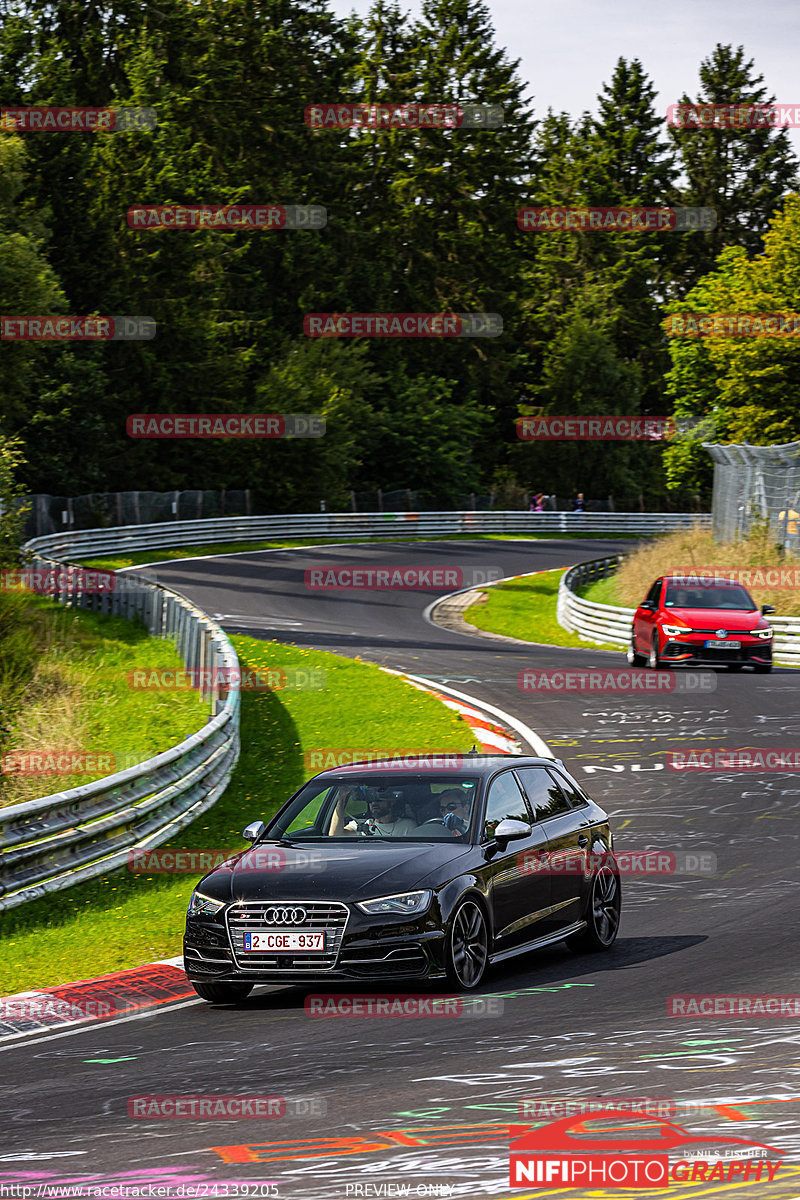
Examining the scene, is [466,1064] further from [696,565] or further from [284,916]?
[696,565]

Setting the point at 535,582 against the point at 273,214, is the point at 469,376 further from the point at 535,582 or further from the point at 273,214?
the point at 535,582

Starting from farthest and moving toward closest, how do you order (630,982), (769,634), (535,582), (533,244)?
(533,244)
(535,582)
(769,634)
(630,982)

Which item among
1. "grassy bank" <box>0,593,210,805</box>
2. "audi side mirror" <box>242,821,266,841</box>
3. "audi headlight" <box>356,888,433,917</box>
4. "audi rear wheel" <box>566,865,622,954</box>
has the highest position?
"audi side mirror" <box>242,821,266,841</box>

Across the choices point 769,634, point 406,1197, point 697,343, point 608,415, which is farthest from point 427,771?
point 608,415

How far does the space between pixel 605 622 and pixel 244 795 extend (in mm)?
19199

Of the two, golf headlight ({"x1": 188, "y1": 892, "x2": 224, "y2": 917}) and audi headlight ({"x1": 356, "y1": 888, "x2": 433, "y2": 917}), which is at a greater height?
audi headlight ({"x1": 356, "y1": 888, "x2": 433, "y2": 917})

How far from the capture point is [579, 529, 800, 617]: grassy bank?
35188 mm

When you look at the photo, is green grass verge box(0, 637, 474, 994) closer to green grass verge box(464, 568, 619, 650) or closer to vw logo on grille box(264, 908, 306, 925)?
vw logo on grille box(264, 908, 306, 925)

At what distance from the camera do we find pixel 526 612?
43.3 m

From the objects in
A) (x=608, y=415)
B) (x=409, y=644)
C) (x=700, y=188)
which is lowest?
(x=409, y=644)

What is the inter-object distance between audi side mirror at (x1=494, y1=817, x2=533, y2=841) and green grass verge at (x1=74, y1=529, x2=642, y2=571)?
1381 inches

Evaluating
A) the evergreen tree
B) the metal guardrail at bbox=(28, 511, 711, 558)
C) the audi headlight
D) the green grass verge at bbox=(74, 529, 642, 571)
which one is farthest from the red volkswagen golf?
the evergreen tree

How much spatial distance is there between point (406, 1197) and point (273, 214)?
77685 mm

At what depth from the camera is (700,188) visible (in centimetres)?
10856
